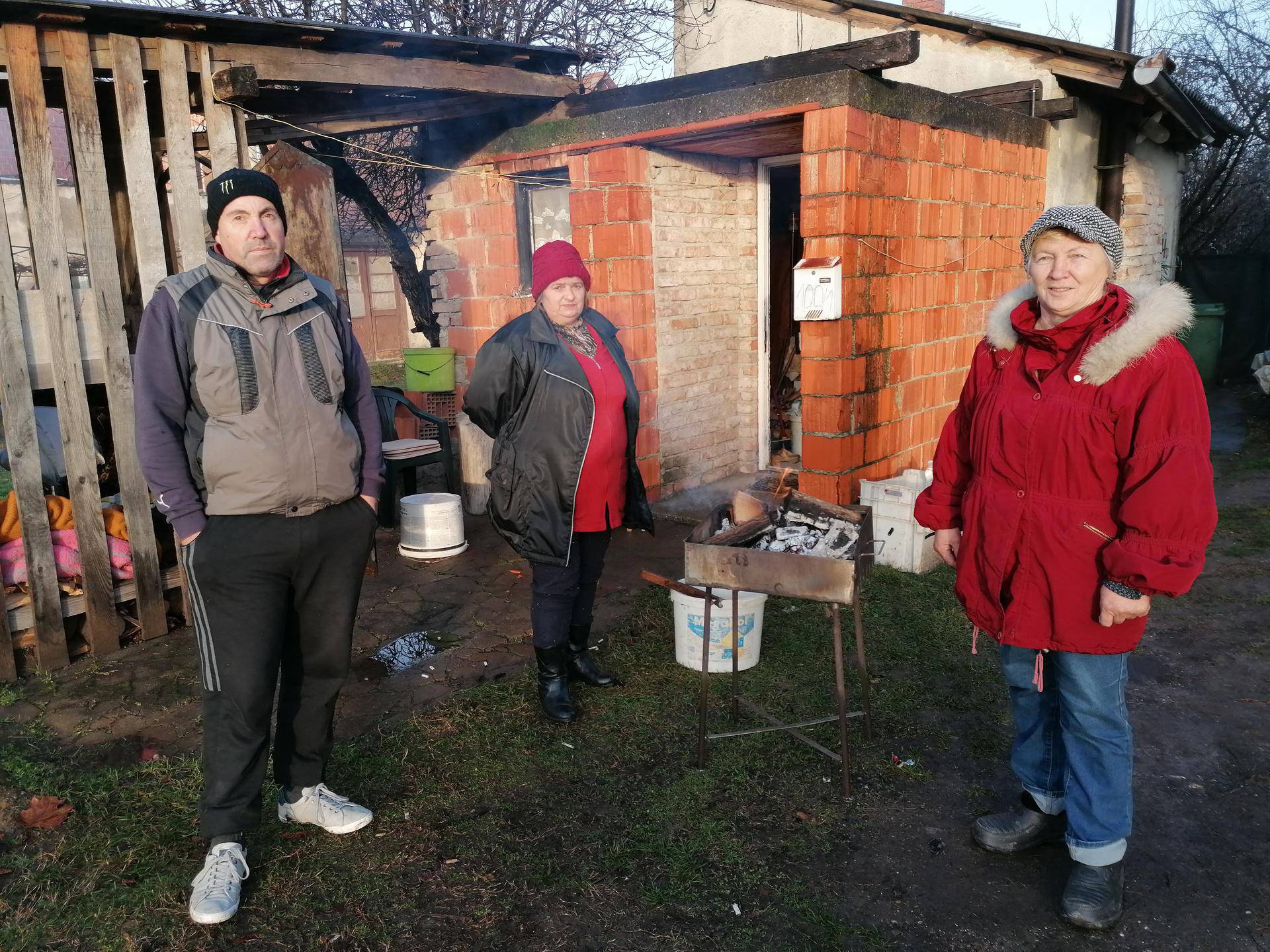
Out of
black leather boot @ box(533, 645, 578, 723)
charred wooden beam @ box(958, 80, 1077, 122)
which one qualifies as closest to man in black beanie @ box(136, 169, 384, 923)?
black leather boot @ box(533, 645, 578, 723)

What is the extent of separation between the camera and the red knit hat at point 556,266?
12.7ft

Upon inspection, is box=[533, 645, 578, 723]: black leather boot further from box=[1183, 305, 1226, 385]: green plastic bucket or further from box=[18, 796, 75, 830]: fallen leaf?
box=[1183, 305, 1226, 385]: green plastic bucket

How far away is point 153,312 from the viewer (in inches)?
107

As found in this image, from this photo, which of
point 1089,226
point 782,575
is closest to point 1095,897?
point 782,575

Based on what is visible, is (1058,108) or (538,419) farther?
(1058,108)

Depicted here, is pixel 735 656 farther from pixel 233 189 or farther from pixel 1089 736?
pixel 233 189

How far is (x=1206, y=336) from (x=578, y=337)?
37.8ft

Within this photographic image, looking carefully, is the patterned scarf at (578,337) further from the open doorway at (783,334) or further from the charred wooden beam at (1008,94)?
the charred wooden beam at (1008,94)

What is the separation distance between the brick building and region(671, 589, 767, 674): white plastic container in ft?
6.47

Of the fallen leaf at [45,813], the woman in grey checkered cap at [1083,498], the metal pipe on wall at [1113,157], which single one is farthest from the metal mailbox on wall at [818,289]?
the metal pipe on wall at [1113,157]

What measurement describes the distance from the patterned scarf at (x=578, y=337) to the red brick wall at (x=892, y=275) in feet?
8.06

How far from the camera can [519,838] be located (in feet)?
10.8

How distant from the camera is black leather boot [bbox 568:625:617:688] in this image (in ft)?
14.4

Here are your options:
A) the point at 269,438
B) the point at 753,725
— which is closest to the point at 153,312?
the point at 269,438
